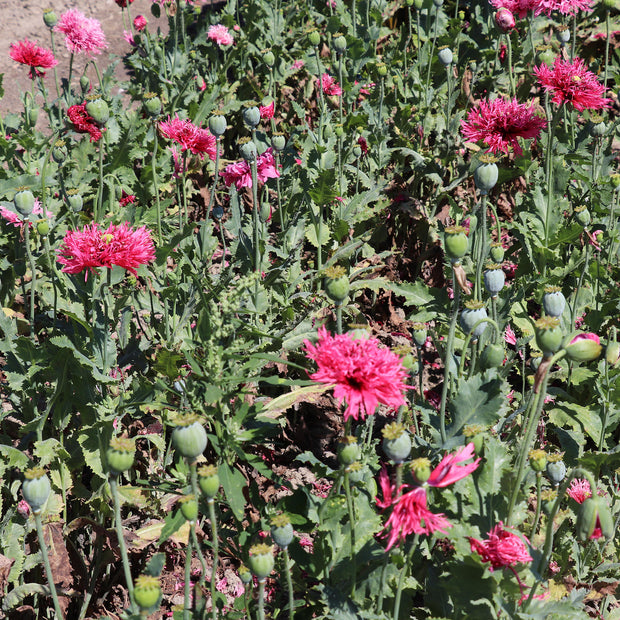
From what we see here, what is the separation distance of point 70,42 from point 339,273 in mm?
3590

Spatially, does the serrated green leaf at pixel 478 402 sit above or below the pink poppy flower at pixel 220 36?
below

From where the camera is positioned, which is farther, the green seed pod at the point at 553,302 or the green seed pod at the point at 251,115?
the green seed pod at the point at 251,115

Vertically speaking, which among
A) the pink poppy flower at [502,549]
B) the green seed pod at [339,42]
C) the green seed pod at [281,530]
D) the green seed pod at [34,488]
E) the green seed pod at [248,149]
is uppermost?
the green seed pod at [339,42]

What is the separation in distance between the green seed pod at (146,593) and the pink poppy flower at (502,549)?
0.76 metres

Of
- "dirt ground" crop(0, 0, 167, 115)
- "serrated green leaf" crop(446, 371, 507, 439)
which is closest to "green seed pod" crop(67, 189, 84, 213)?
"serrated green leaf" crop(446, 371, 507, 439)

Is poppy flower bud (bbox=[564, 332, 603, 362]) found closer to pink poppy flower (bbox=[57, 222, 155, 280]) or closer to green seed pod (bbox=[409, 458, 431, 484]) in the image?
green seed pod (bbox=[409, 458, 431, 484])

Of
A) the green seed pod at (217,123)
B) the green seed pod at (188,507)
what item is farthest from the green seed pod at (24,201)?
the green seed pod at (188,507)

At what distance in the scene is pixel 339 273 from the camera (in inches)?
70.9

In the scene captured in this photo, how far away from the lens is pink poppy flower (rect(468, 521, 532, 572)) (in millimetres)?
1621

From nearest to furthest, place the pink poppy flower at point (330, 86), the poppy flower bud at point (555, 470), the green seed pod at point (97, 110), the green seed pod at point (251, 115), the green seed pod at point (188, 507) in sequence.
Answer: the green seed pod at point (188, 507) < the poppy flower bud at point (555, 470) < the green seed pod at point (97, 110) < the green seed pod at point (251, 115) < the pink poppy flower at point (330, 86)

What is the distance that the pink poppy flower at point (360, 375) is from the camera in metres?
1.56

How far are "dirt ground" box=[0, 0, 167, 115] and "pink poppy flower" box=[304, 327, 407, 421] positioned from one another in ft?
17.1

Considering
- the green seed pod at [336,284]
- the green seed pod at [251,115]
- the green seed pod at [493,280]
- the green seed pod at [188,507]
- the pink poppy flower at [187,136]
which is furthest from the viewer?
the pink poppy flower at [187,136]

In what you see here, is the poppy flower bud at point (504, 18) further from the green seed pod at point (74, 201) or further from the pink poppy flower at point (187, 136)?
the green seed pod at point (74, 201)
